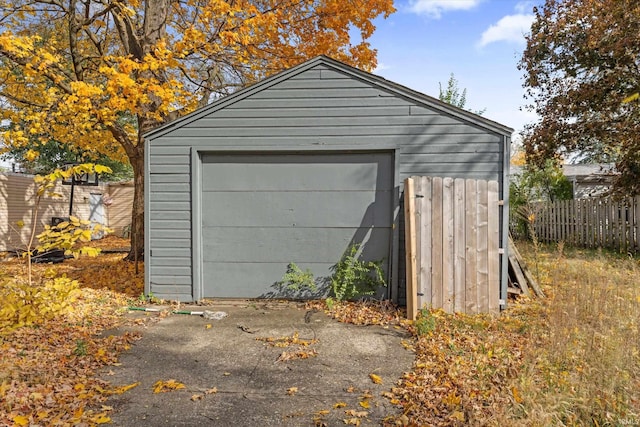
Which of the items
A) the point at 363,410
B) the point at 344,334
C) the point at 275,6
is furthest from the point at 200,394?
the point at 275,6

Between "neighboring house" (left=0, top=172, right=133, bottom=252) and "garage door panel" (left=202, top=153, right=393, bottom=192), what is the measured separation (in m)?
6.65

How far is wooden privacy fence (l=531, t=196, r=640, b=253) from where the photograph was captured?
400 inches

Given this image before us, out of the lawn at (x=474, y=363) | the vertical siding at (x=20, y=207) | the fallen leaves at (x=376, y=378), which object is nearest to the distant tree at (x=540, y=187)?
the lawn at (x=474, y=363)

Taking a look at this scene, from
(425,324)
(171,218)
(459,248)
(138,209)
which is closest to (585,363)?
(425,324)

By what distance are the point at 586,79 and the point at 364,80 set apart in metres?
10.4

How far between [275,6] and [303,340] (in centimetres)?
939

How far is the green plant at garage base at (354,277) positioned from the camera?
19.1ft

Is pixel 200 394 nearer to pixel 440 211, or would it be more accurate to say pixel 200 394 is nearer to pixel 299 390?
pixel 299 390

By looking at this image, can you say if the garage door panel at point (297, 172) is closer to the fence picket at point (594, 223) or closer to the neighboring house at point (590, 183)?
the fence picket at point (594, 223)

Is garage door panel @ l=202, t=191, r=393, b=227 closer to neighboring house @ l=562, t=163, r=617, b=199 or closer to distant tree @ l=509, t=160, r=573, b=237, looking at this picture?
distant tree @ l=509, t=160, r=573, b=237

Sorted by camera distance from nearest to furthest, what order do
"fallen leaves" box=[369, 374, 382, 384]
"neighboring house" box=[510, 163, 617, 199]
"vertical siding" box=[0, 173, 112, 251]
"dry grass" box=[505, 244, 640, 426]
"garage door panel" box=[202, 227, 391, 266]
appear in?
"dry grass" box=[505, 244, 640, 426], "fallen leaves" box=[369, 374, 382, 384], "garage door panel" box=[202, 227, 391, 266], "vertical siding" box=[0, 173, 112, 251], "neighboring house" box=[510, 163, 617, 199]

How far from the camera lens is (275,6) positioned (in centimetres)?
1067

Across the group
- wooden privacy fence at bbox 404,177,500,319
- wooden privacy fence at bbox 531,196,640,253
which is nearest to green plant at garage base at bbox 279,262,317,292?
wooden privacy fence at bbox 404,177,500,319

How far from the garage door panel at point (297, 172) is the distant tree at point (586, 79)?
7.92 meters
